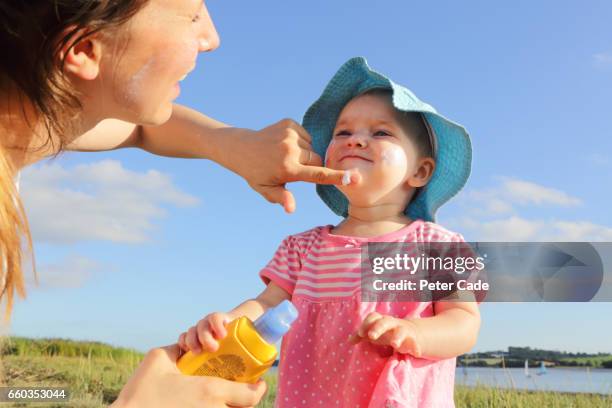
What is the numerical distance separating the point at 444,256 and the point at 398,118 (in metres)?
0.52

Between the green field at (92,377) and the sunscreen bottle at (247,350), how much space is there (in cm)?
183

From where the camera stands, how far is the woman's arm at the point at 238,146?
2.24 m

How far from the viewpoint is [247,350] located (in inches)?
69.7

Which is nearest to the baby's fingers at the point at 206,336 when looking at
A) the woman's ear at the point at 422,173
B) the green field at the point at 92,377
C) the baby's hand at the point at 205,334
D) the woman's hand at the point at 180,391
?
the baby's hand at the point at 205,334

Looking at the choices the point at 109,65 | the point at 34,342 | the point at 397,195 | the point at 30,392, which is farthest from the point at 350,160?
the point at 34,342

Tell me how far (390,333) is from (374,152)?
67cm

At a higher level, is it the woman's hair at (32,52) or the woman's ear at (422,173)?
the woman's ear at (422,173)

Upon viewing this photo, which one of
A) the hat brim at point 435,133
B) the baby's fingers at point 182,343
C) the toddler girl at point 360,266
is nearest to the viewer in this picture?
the baby's fingers at point 182,343

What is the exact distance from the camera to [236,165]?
2428 mm

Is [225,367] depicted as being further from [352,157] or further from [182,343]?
[352,157]

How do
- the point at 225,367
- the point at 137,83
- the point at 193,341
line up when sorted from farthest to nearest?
the point at 137,83 → the point at 193,341 → the point at 225,367

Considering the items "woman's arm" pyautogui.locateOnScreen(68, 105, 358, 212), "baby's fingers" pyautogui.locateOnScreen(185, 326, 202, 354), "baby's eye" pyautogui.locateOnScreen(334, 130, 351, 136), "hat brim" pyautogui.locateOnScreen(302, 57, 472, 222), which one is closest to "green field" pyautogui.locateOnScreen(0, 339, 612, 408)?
"woman's arm" pyautogui.locateOnScreen(68, 105, 358, 212)

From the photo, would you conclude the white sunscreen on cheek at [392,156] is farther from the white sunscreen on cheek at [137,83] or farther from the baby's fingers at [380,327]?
the white sunscreen on cheek at [137,83]

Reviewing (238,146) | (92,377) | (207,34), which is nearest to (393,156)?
(238,146)
